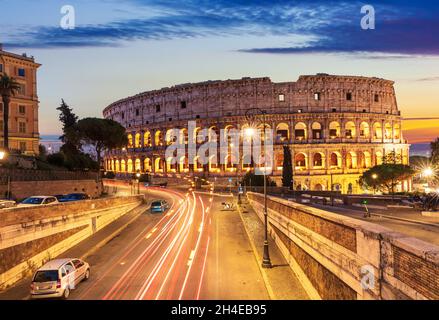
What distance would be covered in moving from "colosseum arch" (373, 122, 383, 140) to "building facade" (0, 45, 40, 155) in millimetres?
73491

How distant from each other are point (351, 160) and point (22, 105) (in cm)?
6973

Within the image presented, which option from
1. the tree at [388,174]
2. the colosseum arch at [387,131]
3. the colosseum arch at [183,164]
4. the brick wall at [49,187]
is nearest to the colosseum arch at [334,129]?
the colosseum arch at [387,131]

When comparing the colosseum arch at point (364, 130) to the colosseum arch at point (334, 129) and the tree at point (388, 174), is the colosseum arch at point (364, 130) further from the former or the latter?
the tree at point (388, 174)

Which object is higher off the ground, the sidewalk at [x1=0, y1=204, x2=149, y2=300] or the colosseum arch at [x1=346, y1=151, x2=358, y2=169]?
the colosseum arch at [x1=346, y1=151, x2=358, y2=169]

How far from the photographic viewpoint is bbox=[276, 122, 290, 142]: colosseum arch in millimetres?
87512

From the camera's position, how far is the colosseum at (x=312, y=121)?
85.9m

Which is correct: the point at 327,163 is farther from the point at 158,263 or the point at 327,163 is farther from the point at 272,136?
the point at 158,263

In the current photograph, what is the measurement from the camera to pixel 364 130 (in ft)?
299

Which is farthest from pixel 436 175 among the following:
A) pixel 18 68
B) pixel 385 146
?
pixel 18 68

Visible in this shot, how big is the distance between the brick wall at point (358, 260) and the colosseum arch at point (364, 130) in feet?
251

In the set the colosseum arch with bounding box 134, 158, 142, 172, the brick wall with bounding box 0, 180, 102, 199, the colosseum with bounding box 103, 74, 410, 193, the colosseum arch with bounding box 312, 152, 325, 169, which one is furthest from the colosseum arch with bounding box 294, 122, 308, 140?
the brick wall with bounding box 0, 180, 102, 199

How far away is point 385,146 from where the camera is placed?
8988cm

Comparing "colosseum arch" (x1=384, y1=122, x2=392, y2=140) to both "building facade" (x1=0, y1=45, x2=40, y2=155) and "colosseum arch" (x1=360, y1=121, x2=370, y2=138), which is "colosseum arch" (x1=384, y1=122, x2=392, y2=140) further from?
"building facade" (x1=0, y1=45, x2=40, y2=155)

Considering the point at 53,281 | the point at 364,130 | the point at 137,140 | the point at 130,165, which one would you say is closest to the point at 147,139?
the point at 137,140
